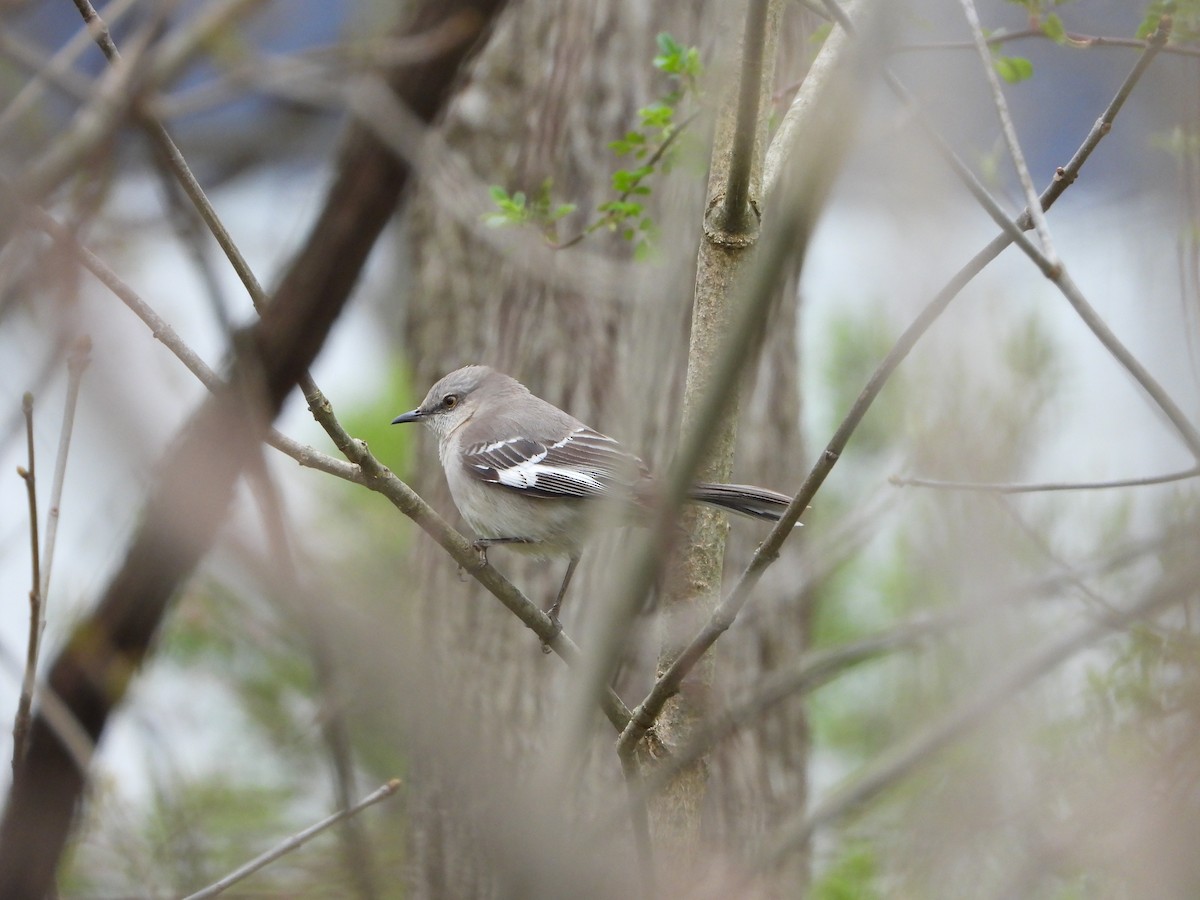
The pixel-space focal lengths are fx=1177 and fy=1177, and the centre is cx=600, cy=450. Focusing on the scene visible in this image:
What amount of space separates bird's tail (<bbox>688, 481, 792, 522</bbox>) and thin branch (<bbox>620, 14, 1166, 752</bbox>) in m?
0.57

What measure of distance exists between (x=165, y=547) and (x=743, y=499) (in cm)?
144

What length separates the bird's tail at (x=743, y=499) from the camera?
2992 mm

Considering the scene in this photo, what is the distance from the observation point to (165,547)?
7.88 ft

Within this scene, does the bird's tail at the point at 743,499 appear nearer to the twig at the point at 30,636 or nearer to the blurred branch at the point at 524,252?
the twig at the point at 30,636

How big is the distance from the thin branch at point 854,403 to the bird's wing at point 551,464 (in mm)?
1467

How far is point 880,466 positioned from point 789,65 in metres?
2.91

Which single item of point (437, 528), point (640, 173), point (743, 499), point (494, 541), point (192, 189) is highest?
point (192, 189)

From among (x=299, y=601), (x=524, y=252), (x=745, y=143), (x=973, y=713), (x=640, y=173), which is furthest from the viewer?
(x=524, y=252)

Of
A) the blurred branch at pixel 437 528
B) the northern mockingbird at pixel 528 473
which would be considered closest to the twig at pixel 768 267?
the blurred branch at pixel 437 528

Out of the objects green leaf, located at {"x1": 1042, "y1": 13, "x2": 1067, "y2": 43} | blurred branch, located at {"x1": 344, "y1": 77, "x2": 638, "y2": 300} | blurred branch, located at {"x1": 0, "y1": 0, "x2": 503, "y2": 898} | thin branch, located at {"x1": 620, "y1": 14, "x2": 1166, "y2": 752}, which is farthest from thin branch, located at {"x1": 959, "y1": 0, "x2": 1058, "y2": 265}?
blurred branch, located at {"x1": 344, "y1": 77, "x2": 638, "y2": 300}

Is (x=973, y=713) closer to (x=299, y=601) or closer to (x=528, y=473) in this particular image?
(x=299, y=601)

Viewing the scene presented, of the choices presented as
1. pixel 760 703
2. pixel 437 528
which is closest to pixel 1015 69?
pixel 437 528

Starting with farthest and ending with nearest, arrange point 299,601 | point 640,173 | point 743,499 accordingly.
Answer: point 640,173 < point 743,499 < point 299,601

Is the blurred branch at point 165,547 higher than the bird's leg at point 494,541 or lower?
higher
